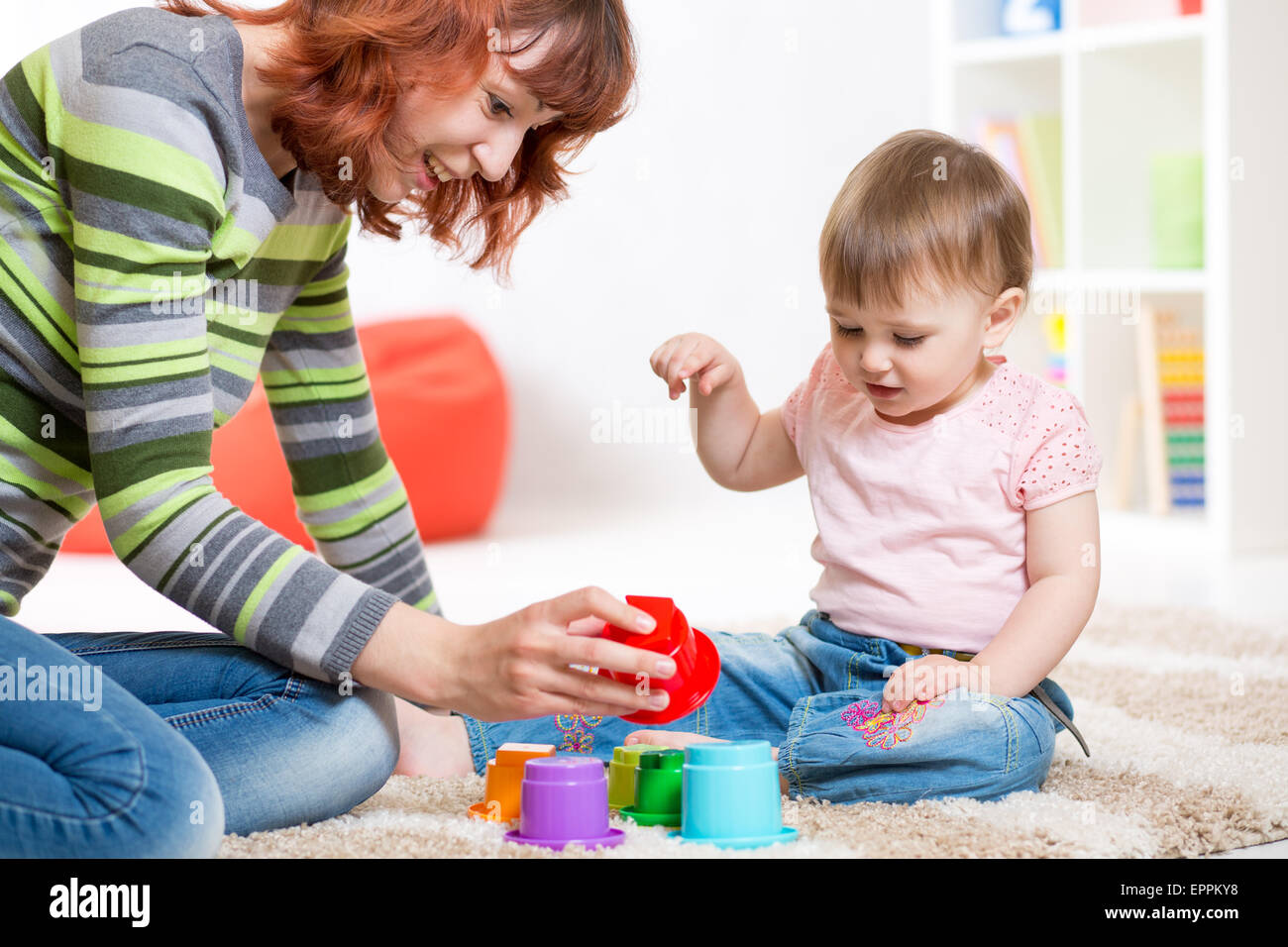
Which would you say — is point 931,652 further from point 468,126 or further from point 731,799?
point 468,126

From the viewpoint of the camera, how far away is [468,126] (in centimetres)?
100

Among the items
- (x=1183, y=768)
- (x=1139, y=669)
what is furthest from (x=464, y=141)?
(x=1139, y=669)

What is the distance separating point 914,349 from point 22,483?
0.67 meters

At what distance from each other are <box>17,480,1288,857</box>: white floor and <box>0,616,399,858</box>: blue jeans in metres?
0.81

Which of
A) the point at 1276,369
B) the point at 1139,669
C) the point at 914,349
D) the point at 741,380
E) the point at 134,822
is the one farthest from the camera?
the point at 1276,369

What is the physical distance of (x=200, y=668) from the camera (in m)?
1.01

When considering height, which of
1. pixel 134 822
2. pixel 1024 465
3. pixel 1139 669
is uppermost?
pixel 1024 465

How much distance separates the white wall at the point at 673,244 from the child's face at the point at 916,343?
5.82 ft

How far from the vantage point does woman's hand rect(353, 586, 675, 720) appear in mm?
847

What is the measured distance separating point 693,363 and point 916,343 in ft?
0.62

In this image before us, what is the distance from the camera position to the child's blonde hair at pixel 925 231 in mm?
1095

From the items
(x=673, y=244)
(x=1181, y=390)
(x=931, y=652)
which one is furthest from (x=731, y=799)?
(x=673, y=244)

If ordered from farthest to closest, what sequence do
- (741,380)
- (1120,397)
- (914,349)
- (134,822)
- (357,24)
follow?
(1120,397) → (741,380) → (914,349) → (357,24) → (134,822)

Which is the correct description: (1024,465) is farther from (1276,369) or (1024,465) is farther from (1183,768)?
(1276,369)
